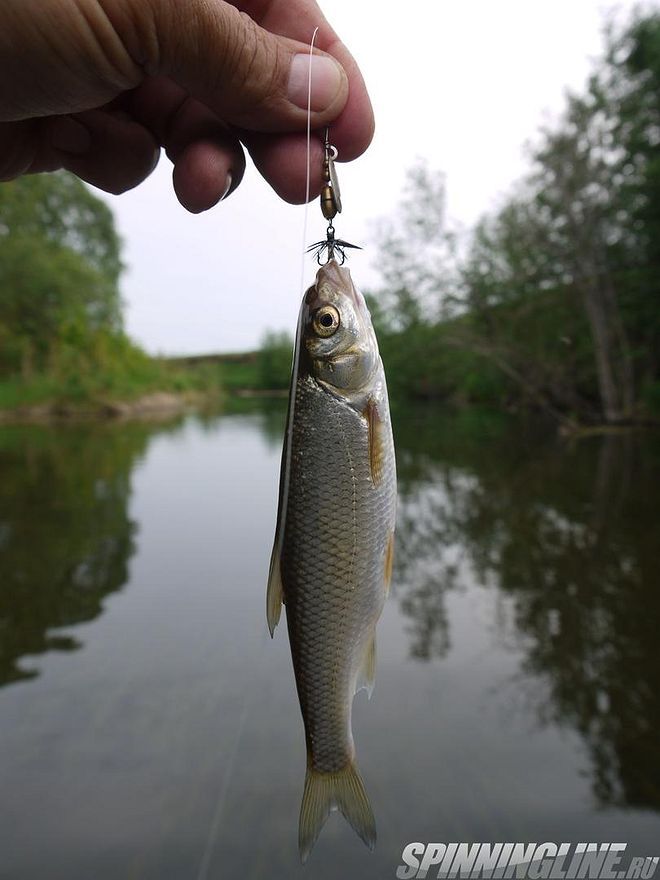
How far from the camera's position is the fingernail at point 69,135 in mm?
2619

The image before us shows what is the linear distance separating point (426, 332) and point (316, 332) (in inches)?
970

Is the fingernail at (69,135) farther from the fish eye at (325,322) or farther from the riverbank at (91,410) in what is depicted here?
the riverbank at (91,410)

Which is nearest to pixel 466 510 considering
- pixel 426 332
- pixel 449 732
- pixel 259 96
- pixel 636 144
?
pixel 449 732

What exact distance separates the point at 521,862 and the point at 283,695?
7.60 feet

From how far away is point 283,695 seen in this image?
5.52 m

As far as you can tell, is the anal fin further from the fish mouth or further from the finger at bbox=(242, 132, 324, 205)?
the finger at bbox=(242, 132, 324, 205)

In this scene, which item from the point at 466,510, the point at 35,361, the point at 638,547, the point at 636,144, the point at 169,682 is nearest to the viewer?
the point at 169,682

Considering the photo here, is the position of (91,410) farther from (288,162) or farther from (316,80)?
(316,80)

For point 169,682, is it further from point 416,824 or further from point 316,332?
point 316,332

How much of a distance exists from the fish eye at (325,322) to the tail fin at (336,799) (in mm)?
1191

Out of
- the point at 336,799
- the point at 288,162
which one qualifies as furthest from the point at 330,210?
the point at 336,799

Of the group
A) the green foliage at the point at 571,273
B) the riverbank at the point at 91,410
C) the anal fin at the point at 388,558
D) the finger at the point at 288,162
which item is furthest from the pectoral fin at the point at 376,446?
the riverbank at the point at 91,410

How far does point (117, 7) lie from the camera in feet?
5.70

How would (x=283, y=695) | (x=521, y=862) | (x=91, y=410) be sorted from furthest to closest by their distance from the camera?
1. (x=91, y=410)
2. (x=283, y=695)
3. (x=521, y=862)
